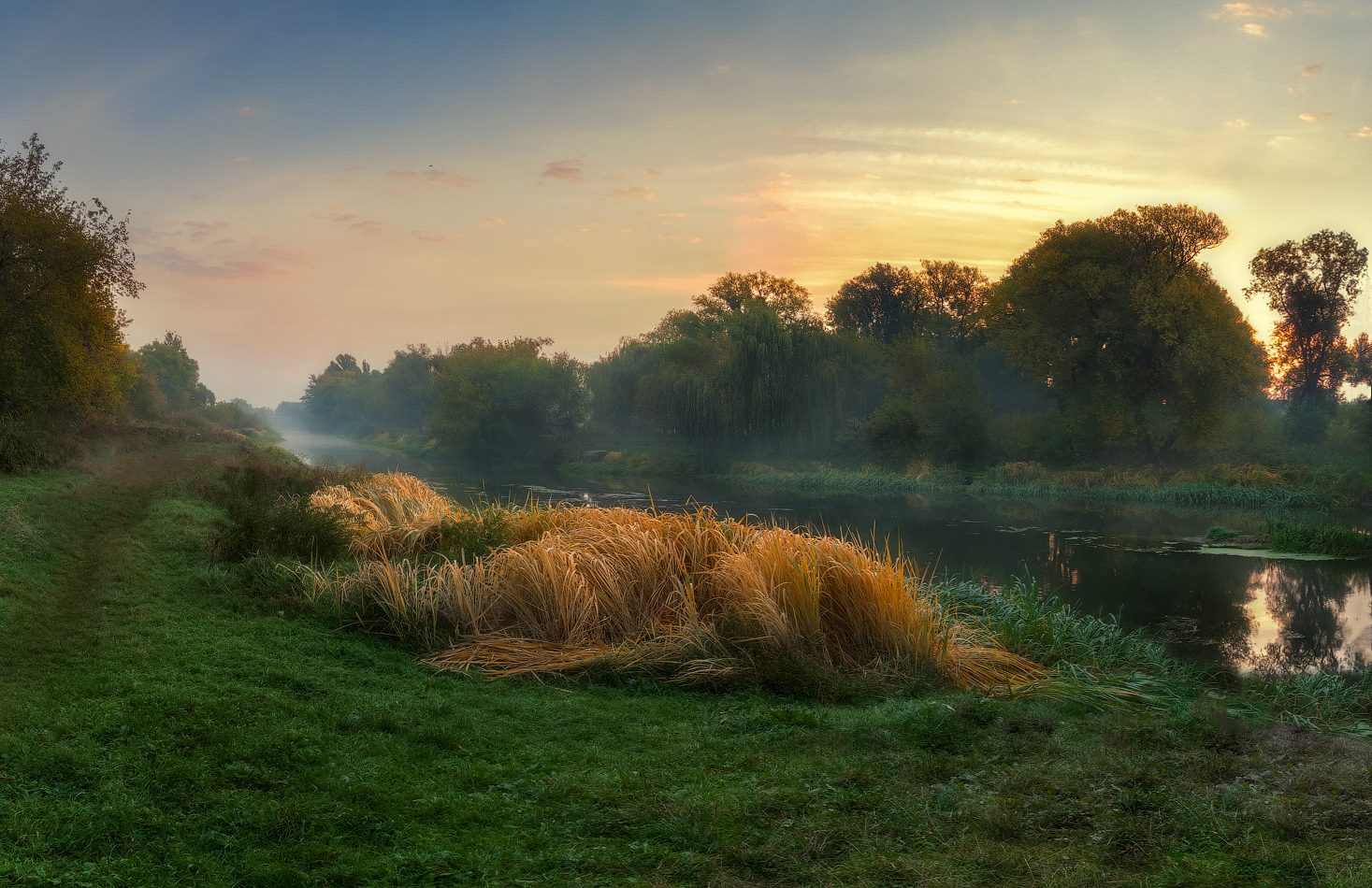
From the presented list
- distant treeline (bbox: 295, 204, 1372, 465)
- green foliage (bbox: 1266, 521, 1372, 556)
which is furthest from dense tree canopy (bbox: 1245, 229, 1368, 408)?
green foliage (bbox: 1266, 521, 1372, 556)

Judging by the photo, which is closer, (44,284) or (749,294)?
(44,284)

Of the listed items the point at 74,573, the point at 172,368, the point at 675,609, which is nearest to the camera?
the point at 675,609

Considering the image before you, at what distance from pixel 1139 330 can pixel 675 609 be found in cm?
2900

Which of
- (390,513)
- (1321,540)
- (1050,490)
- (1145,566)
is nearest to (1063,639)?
(1145,566)

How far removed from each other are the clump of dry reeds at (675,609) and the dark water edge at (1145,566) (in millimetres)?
1074

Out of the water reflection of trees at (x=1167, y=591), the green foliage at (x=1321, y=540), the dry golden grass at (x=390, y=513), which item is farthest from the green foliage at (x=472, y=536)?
the green foliage at (x=1321, y=540)

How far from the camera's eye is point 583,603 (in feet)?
22.5

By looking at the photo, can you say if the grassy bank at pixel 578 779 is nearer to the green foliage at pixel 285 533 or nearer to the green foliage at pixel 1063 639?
the green foliage at pixel 1063 639

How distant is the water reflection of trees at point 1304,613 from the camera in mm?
9320

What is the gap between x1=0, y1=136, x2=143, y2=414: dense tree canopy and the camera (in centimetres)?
1783

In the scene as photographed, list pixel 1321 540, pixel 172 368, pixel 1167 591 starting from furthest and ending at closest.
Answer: pixel 172 368 → pixel 1321 540 → pixel 1167 591

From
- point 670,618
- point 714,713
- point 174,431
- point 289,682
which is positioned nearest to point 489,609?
point 670,618

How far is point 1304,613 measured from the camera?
1151 cm

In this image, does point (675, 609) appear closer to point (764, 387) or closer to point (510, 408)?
point (764, 387)
